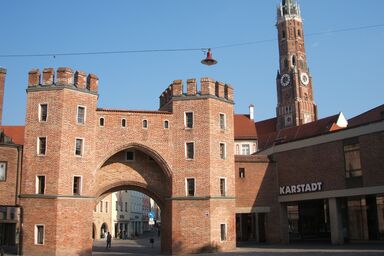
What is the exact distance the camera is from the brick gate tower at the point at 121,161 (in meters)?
30.0

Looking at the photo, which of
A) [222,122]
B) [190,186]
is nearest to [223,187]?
Result: [190,186]

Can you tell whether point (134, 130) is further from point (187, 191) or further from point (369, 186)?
point (369, 186)

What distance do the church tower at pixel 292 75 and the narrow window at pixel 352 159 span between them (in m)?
70.3

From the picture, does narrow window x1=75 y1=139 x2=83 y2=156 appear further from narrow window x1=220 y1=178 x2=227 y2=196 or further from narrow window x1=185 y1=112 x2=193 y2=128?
narrow window x1=220 y1=178 x2=227 y2=196

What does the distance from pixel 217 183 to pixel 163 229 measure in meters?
5.20

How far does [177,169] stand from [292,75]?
3298 inches

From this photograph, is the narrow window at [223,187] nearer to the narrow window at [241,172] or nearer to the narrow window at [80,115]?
the narrow window at [241,172]

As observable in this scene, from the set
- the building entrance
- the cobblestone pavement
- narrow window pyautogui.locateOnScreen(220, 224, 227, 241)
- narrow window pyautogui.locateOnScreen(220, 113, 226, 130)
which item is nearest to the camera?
the cobblestone pavement

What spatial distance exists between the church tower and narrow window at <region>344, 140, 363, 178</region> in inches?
2766

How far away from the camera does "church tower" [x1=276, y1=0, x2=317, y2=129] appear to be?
108 m

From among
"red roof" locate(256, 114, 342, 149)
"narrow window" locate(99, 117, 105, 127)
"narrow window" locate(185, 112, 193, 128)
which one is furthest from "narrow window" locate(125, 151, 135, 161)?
"red roof" locate(256, 114, 342, 149)

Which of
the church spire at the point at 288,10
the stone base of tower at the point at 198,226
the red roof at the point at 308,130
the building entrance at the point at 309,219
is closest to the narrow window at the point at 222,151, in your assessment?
the stone base of tower at the point at 198,226

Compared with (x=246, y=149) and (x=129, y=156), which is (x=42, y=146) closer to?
(x=129, y=156)

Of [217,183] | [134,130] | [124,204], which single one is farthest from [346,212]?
[124,204]
